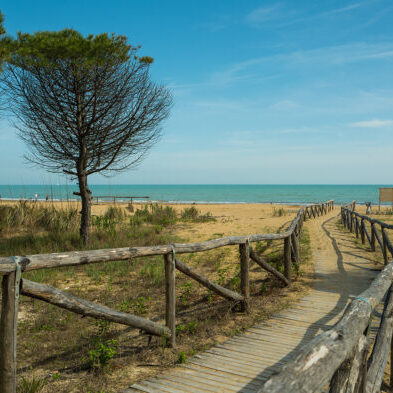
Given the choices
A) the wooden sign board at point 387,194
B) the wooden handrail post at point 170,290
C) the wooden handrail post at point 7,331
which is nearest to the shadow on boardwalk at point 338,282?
the wooden handrail post at point 170,290

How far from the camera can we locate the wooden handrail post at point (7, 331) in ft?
10.1

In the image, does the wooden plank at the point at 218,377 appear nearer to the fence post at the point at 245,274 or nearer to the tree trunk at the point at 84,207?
the fence post at the point at 245,274

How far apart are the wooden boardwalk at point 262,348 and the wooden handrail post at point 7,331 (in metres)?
1.18

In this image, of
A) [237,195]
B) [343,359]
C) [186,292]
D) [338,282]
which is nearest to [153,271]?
[186,292]

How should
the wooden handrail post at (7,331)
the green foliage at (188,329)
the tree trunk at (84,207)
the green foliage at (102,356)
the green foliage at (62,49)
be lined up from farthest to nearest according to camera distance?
the tree trunk at (84,207) → the green foliage at (62,49) → the green foliage at (188,329) → the green foliage at (102,356) → the wooden handrail post at (7,331)

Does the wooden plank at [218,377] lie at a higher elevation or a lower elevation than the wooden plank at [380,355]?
lower

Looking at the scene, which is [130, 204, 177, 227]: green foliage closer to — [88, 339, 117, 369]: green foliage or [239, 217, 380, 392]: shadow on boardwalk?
[239, 217, 380, 392]: shadow on boardwalk

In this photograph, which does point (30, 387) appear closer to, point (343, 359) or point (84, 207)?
point (343, 359)

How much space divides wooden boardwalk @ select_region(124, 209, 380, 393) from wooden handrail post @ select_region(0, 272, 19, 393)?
3.88 feet

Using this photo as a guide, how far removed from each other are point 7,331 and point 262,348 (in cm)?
308

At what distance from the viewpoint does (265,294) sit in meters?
7.39

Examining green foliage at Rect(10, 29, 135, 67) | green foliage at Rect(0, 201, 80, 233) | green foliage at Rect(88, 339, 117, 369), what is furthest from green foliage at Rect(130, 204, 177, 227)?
green foliage at Rect(88, 339, 117, 369)

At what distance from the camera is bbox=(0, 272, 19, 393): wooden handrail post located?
3.07m

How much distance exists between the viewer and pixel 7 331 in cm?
308
